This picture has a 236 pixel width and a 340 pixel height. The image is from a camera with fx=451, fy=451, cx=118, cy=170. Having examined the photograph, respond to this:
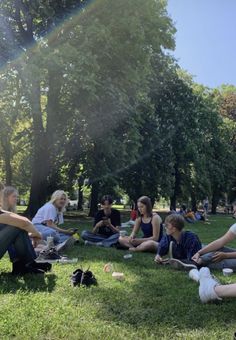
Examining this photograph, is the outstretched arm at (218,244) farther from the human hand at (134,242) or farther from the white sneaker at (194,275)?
the human hand at (134,242)

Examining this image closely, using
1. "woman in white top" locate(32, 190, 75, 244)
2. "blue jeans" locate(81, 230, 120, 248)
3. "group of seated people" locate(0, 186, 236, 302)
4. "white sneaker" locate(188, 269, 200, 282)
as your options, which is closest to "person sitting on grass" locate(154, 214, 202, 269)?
"group of seated people" locate(0, 186, 236, 302)

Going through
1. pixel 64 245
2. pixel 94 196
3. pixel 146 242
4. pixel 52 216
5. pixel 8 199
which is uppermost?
pixel 94 196

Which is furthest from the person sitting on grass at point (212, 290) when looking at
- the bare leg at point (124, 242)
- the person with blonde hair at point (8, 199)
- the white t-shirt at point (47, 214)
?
the white t-shirt at point (47, 214)

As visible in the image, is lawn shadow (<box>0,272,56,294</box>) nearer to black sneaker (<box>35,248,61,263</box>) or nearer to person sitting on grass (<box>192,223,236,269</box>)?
black sneaker (<box>35,248,61,263</box>)

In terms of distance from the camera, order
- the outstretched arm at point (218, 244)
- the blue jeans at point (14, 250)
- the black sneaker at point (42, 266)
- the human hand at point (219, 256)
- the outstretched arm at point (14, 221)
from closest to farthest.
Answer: the outstretched arm at point (218, 244), the outstretched arm at point (14, 221), the blue jeans at point (14, 250), the black sneaker at point (42, 266), the human hand at point (219, 256)

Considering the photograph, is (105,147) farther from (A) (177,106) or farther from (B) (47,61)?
(A) (177,106)

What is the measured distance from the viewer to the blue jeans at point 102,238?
36.1 ft

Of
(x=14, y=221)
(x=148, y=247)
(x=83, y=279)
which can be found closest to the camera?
(x=83, y=279)

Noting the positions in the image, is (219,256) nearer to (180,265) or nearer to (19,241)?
(180,265)

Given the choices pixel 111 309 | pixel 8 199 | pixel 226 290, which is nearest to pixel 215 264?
pixel 226 290

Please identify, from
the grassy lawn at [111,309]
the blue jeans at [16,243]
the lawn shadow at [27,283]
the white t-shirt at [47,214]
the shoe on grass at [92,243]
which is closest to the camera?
the grassy lawn at [111,309]

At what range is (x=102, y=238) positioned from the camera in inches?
451

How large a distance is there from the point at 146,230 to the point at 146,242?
0.43 metres

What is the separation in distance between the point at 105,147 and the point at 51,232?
40.7ft
